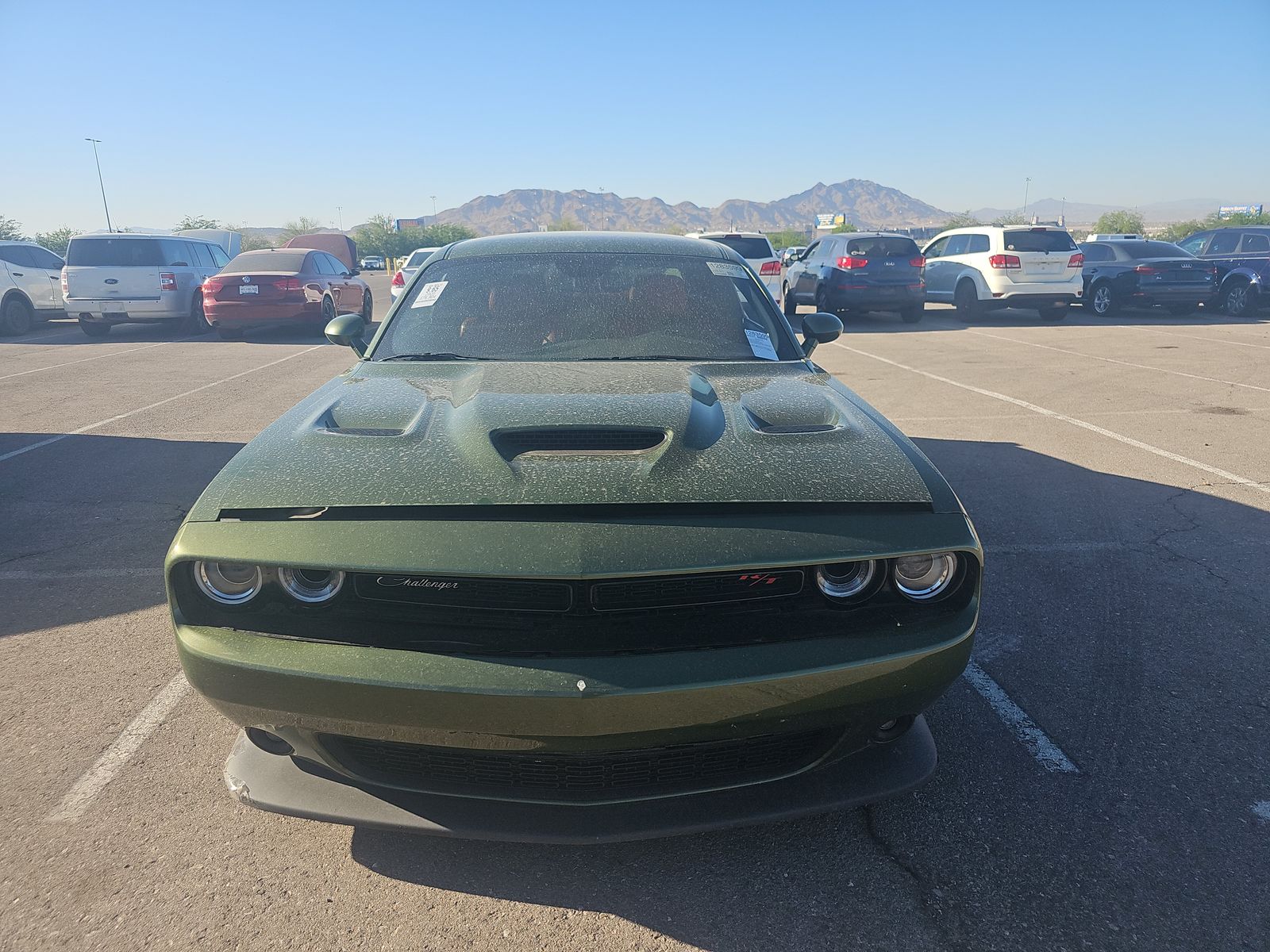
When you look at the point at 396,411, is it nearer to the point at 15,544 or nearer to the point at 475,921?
the point at 475,921

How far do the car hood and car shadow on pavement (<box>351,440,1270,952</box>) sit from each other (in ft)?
2.83

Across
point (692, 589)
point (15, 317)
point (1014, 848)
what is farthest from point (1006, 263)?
point (15, 317)

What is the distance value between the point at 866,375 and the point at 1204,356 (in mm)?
4920

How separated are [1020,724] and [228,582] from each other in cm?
244

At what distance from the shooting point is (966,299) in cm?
1630

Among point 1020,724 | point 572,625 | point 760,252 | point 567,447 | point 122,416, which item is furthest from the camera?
point 760,252

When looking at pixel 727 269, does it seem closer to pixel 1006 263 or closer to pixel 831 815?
pixel 831 815

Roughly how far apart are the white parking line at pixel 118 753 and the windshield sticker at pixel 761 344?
2.45 m

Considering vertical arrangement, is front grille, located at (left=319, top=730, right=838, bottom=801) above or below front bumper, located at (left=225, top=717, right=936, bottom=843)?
above

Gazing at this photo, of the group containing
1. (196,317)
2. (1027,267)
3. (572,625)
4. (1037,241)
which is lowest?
(196,317)

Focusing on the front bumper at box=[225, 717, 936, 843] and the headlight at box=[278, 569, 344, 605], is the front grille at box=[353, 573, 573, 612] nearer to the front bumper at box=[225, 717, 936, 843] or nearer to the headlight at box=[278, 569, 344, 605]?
the headlight at box=[278, 569, 344, 605]

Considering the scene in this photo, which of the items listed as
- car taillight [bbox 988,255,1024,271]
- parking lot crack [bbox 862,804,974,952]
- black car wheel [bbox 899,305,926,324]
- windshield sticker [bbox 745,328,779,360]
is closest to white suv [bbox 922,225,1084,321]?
car taillight [bbox 988,255,1024,271]

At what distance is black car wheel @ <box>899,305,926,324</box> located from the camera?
1577 centimetres

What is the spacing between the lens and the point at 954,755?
8.82 feet
